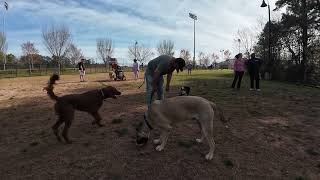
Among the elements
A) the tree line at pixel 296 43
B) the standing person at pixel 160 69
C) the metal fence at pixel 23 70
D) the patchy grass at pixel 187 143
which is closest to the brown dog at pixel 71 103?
the standing person at pixel 160 69

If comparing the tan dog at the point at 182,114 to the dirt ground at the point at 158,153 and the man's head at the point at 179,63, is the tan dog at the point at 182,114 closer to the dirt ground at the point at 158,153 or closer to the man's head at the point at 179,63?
the dirt ground at the point at 158,153

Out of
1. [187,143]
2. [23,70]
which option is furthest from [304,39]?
[23,70]

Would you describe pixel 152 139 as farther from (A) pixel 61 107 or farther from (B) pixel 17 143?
(B) pixel 17 143

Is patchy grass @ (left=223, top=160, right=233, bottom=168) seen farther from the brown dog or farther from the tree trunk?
the tree trunk

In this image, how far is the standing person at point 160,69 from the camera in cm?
722

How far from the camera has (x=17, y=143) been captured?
8281mm

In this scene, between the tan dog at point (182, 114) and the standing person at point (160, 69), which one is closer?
the tan dog at point (182, 114)

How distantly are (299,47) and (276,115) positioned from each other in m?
26.3

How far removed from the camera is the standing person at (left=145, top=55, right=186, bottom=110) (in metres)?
7.22

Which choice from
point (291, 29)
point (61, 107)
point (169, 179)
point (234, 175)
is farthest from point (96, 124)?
point (291, 29)

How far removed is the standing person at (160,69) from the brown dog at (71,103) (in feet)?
4.03

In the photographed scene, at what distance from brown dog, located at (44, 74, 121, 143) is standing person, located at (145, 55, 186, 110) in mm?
1227

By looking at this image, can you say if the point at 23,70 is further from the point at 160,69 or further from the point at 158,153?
the point at 158,153

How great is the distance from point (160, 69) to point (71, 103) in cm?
223
